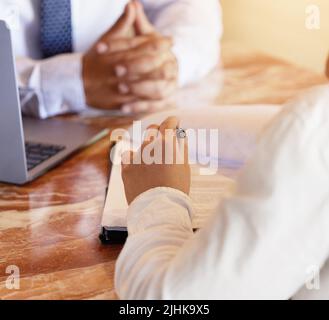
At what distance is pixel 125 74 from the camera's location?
111 cm

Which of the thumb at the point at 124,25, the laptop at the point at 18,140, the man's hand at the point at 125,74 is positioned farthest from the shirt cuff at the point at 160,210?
the thumb at the point at 124,25

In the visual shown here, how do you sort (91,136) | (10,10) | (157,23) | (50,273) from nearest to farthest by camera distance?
(50,273), (91,136), (10,10), (157,23)

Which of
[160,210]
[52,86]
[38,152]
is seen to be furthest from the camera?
[52,86]

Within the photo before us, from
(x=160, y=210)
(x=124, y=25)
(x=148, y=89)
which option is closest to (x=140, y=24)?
(x=124, y=25)

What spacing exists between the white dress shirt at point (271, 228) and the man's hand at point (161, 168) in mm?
152

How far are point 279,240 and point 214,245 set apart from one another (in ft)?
0.15

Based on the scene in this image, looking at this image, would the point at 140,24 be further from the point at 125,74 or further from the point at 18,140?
the point at 18,140

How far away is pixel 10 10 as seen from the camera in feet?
3.98

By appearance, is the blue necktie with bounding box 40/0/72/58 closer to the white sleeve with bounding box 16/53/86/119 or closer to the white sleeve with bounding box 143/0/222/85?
the white sleeve with bounding box 16/53/86/119

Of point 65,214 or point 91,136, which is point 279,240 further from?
point 91,136

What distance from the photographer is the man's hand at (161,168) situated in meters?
0.58

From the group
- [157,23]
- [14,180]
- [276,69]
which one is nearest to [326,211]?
[14,180]

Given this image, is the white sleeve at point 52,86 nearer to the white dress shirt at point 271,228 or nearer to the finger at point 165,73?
the finger at point 165,73

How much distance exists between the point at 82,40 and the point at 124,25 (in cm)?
22
